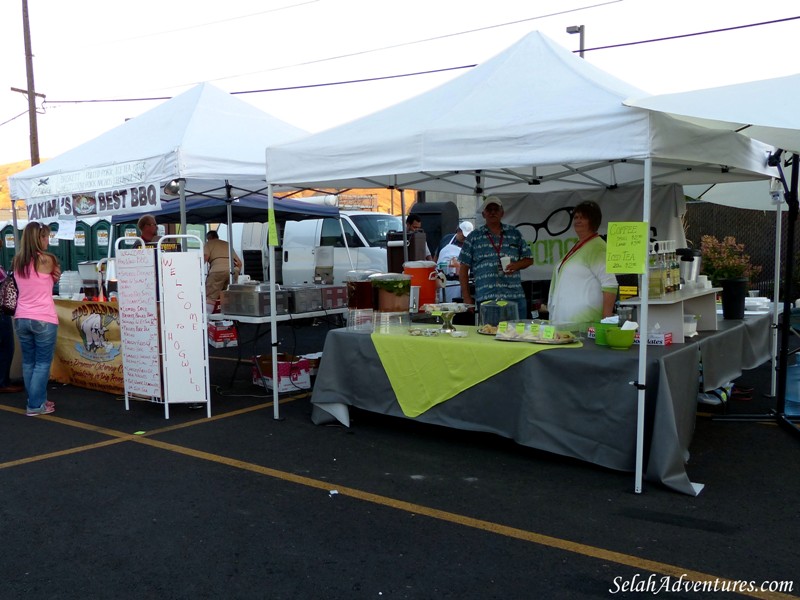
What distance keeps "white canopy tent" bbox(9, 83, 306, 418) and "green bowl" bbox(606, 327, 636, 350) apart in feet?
9.81

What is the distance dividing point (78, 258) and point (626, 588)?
18.6m

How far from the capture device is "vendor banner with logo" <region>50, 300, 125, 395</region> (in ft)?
22.8

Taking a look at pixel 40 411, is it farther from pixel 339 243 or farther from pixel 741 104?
pixel 339 243

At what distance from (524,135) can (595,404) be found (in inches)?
69.4

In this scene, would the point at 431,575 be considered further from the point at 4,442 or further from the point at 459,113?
the point at 4,442

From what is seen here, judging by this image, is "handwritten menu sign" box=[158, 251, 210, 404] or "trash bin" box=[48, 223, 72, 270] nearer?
"handwritten menu sign" box=[158, 251, 210, 404]

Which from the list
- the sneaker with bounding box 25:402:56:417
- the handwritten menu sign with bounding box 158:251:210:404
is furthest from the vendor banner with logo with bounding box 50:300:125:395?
the handwritten menu sign with bounding box 158:251:210:404

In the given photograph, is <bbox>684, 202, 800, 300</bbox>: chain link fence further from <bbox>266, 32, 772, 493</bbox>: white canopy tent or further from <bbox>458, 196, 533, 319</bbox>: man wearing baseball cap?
<bbox>266, 32, 772, 493</bbox>: white canopy tent

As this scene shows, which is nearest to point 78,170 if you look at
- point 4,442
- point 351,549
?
point 4,442

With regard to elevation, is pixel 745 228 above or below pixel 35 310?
above

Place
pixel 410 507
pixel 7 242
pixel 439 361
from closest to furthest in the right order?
1. pixel 410 507
2. pixel 439 361
3. pixel 7 242

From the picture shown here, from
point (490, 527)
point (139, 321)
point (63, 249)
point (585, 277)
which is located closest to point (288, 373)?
point (139, 321)

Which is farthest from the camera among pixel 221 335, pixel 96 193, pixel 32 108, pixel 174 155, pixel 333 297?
pixel 32 108

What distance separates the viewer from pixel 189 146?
668 cm
